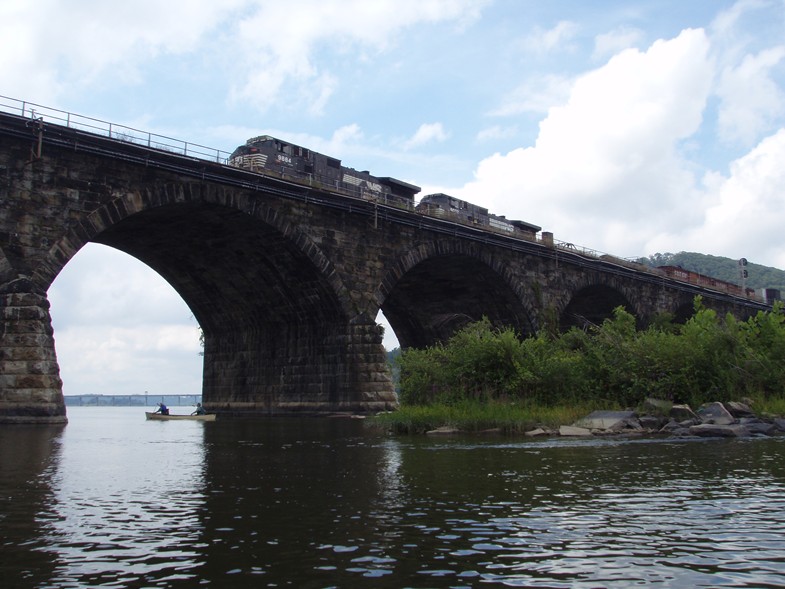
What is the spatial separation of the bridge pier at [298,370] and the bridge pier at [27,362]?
59.1ft

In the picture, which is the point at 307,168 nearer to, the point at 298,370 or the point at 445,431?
the point at 298,370

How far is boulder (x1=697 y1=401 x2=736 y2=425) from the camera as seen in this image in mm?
25188

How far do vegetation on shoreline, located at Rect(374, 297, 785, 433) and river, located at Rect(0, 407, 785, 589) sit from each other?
9.24 metres

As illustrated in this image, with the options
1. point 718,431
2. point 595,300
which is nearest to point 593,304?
point 595,300

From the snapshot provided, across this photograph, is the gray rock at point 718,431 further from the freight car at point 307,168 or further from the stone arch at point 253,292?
the freight car at point 307,168

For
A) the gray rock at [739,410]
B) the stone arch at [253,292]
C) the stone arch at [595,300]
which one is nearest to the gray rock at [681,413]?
the gray rock at [739,410]

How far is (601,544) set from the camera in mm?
8680

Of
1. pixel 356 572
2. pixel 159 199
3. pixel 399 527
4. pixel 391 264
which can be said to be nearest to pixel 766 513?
pixel 399 527

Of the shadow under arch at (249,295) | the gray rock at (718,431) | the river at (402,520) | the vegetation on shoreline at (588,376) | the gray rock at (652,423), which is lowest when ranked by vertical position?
the river at (402,520)

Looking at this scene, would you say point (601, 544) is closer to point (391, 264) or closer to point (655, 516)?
point (655, 516)

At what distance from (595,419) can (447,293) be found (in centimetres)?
3690

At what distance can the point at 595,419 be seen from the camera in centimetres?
2608

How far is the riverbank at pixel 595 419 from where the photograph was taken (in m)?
24.5

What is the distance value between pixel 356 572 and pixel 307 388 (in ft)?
138
